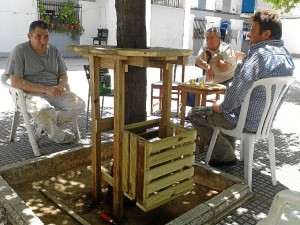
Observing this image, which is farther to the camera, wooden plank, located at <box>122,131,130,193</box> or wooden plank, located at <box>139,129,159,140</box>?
wooden plank, located at <box>139,129,159,140</box>

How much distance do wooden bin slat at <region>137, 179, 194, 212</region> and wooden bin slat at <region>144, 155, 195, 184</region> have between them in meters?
0.16

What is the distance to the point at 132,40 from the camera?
292 centimetres

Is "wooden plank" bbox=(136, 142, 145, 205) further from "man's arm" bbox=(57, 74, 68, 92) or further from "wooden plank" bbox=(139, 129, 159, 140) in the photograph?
"man's arm" bbox=(57, 74, 68, 92)

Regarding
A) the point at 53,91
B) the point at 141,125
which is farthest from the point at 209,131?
the point at 53,91

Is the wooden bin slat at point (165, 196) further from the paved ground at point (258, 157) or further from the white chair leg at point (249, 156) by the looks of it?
the white chair leg at point (249, 156)

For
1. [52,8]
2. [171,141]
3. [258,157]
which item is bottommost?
[258,157]

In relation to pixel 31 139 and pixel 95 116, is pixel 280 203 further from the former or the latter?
pixel 31 139

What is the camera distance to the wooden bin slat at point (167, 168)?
94.3 inches

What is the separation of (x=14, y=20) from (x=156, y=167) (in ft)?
54.0

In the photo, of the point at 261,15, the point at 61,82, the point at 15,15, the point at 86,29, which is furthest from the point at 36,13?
the point at 261,15

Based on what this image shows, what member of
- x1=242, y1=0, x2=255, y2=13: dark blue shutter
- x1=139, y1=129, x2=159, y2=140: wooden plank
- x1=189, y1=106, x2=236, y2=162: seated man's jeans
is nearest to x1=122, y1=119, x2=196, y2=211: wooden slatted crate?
x1=139, y1=129, x2=159, y2=140: wooden plank

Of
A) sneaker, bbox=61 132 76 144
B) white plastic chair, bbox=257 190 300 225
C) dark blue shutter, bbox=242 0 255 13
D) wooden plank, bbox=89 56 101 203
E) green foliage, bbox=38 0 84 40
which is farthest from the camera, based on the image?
dark blue shutter, bbox=242 0 255 13

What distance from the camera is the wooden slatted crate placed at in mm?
2393

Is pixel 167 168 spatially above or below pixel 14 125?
above
